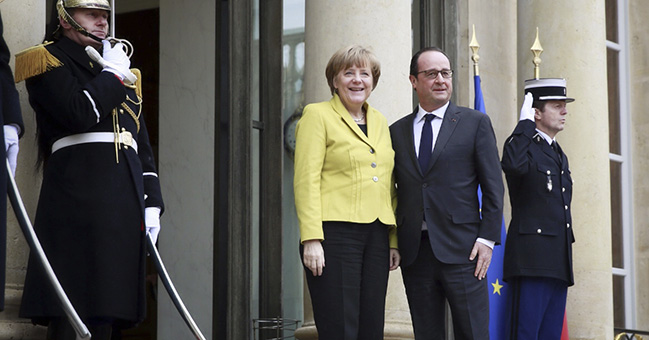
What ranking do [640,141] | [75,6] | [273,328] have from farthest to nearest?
1. [640,141]
2. [273,328]
3. [75,6]

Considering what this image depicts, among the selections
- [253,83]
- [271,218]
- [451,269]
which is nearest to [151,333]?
[271,218]

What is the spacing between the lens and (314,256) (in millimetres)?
5754

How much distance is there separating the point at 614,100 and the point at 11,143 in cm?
827

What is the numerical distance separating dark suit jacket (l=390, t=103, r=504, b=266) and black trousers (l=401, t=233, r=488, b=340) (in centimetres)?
7

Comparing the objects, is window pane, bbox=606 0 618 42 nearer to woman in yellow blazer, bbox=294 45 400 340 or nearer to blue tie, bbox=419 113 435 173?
blue tie, bbox=419 113 435 173

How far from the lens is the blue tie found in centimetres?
614

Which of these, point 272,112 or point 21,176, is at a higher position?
point 272,112

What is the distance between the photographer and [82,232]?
5.28m

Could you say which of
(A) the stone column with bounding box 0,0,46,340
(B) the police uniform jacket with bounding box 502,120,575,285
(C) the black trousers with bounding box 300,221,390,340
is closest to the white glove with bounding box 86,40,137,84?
(A) the stone column with bounding box 0,0,46,340

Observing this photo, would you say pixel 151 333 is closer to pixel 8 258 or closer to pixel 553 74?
pixel 553 74

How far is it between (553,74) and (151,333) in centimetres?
366

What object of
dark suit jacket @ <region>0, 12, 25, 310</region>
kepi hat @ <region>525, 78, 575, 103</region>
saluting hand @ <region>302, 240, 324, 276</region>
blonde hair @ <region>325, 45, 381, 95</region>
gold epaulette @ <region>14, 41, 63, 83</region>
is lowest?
saluting hand @ <region>302, 240, 324, 276</region>

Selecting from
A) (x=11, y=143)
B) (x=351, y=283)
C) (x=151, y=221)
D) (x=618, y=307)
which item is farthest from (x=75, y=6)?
(x=618, y=307)

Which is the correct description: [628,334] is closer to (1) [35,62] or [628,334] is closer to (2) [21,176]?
(2) [21,176]
